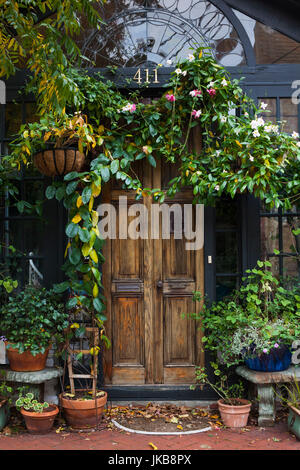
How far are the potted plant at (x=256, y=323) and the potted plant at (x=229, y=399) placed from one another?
0.75ft

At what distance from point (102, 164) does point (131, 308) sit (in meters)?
1.48

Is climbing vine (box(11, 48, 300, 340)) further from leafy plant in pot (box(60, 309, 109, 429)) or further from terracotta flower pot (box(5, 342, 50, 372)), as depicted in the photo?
terracotta flower pot (box(5, 342, 50, 372))

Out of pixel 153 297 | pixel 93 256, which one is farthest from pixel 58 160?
pixel 153 297

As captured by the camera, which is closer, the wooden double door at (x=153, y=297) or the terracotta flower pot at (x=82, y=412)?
the terracotta flower pot at (x=82, y=412)

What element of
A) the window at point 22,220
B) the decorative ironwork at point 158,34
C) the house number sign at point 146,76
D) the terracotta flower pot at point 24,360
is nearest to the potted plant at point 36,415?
the terracotta flower pot at point 24,360

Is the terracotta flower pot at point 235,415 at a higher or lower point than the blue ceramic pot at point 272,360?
lower

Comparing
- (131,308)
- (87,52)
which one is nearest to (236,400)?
(131,308)

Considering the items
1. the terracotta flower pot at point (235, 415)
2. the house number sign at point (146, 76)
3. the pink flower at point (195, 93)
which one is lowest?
the terracotta flower pot at point (235, 415)

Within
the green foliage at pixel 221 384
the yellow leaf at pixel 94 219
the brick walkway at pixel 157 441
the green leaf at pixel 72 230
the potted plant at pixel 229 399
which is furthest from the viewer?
the green foliage at pixel 221 384

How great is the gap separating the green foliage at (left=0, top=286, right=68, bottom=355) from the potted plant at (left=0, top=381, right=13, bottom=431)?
0.40 meters

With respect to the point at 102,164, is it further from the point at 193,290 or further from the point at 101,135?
the point at 193,290

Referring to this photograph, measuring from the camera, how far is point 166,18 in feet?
16.3

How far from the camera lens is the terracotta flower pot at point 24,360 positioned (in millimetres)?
4367

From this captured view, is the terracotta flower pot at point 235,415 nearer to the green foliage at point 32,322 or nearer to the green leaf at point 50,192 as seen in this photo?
the green foliage at point 32,322
